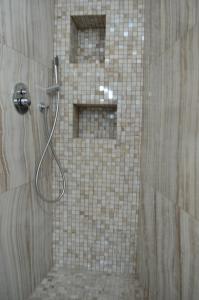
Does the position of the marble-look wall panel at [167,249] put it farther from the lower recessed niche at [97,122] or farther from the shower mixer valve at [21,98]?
the shower mixer valve at [21,98]

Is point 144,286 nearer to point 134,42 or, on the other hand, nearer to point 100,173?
point 100,173

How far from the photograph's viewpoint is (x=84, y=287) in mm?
1794

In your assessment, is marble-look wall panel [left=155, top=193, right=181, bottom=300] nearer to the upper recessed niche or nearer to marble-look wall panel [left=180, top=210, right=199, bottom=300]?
marble-look wall panel [left=180, top=210, right=199, bottom=300]

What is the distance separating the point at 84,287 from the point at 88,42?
1864 millimetres

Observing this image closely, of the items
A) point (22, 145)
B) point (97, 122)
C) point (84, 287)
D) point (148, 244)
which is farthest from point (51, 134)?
point (84, 287)

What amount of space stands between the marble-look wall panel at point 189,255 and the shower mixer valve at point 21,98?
1.02 m

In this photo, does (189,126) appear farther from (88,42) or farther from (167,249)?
(88,42)

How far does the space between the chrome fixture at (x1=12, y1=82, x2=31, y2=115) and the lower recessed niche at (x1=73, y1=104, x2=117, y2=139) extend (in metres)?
0.60

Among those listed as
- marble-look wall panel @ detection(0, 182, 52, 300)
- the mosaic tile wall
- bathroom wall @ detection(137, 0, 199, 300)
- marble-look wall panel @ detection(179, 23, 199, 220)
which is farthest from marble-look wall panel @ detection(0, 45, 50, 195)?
marble-look wall panel @ detection(179, 23, 199, 220)

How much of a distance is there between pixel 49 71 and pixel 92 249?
1.42 metres

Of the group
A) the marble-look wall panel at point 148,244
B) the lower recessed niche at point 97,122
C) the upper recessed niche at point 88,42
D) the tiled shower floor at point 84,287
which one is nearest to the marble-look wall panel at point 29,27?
the upper recessed niche at point 88,42

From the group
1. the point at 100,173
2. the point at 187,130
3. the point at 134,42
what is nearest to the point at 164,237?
the point at 187,130

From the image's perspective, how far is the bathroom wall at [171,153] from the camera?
41.7 inches

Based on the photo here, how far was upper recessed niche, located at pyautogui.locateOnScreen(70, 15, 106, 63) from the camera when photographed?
6.53ft
